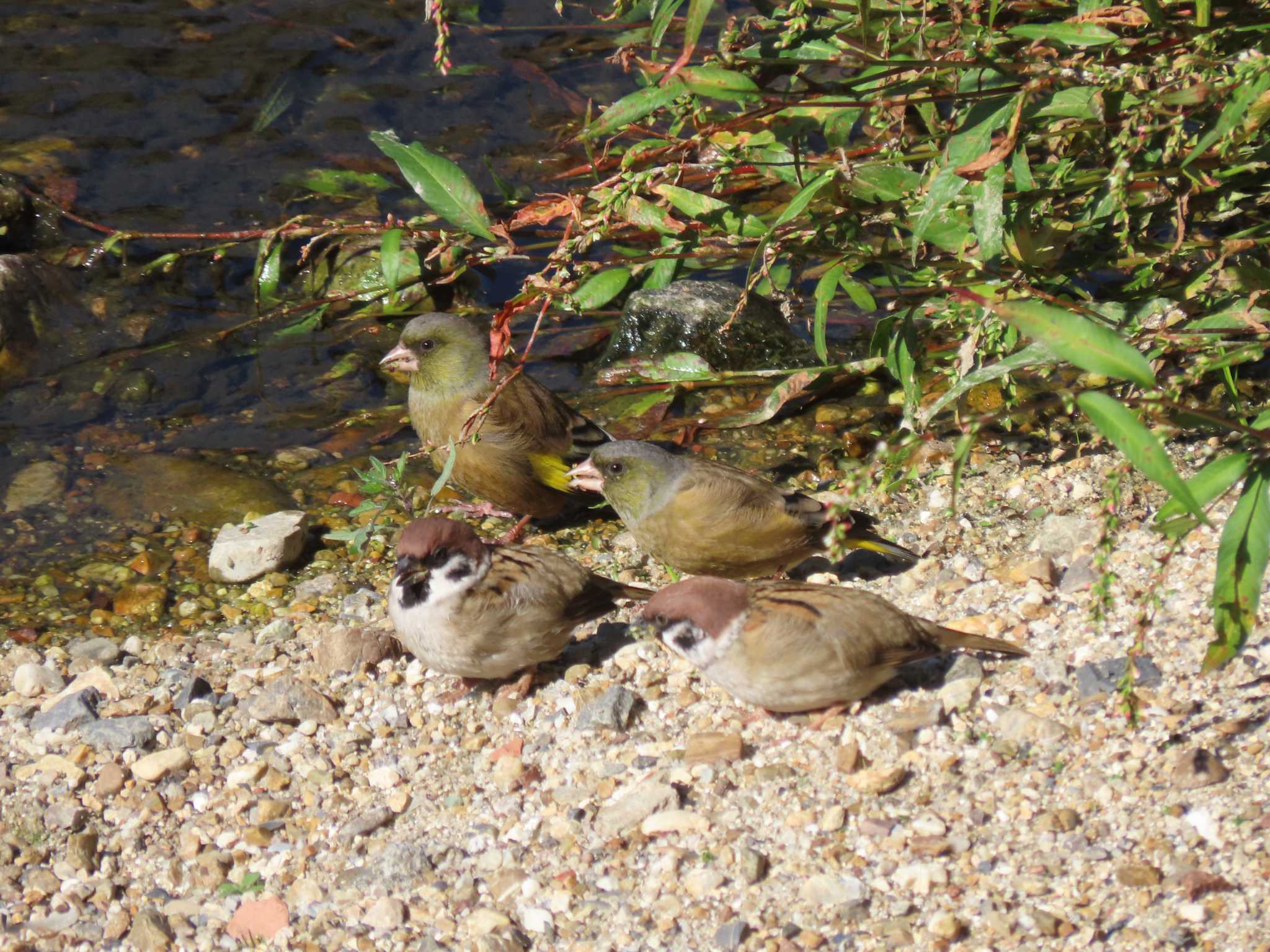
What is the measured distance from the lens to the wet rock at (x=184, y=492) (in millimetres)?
5824

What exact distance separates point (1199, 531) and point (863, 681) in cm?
136

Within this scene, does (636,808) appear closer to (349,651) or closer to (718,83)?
(349,651)

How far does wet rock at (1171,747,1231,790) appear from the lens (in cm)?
336

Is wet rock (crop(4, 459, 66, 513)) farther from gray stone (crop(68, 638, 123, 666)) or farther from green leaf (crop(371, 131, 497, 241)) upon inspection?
green leaf (crop(371, 131, 497, 241))

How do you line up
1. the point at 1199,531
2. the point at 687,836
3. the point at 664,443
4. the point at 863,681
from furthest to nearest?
the point at 664,443, the point at 1199,531, the point at 863,681, the point at 687,836

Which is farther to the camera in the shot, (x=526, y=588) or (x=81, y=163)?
(x=81, y=163)

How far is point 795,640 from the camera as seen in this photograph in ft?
13.1

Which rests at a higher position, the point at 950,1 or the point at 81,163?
the point at 950,1

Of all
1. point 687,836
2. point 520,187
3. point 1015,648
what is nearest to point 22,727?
point 687,836

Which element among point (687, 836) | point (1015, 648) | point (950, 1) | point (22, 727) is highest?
point (950, 1)

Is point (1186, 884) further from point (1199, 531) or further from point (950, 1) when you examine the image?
point (950, 1)

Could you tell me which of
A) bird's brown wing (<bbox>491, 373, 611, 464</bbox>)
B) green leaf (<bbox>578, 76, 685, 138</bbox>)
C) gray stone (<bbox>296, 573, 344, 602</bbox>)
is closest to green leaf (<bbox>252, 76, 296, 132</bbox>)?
bird's brown wing (<bbox>491, 373, 611, 464</bbox>)

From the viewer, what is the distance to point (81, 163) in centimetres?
869

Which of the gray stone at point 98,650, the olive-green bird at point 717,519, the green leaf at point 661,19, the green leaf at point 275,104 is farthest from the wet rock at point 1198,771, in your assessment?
the green leaf at point 275,104
